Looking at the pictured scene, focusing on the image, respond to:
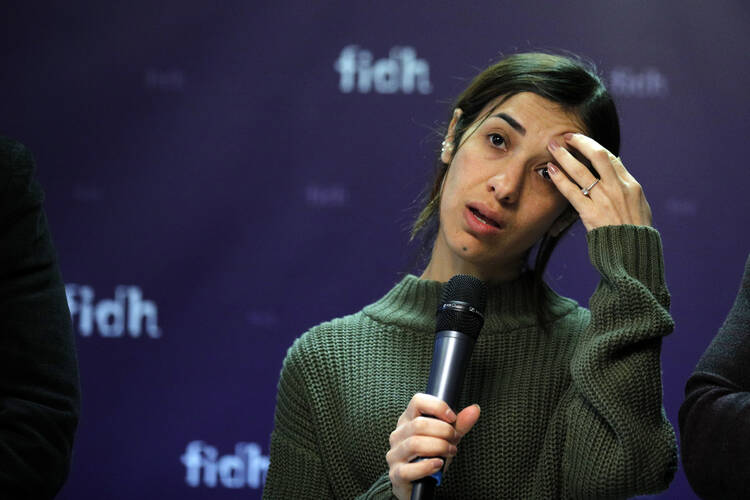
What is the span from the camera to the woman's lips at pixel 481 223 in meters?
1.75

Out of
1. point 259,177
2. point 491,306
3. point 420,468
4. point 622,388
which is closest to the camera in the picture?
point 420,468

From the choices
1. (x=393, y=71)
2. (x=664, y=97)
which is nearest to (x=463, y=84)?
(x=393, y=71)

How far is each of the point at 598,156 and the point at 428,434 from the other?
648 mm

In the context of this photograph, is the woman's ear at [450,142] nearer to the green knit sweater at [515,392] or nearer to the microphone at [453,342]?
the green knit sweater at [515,392]

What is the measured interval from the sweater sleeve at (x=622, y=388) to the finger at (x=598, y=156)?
13 cm

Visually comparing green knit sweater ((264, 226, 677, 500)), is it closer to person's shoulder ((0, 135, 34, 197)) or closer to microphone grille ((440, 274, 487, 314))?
microphone grille ((440, 274, 487, 314))

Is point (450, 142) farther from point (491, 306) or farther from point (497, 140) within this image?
point (491, 306)

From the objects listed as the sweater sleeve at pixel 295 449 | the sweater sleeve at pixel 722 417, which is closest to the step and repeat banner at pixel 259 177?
the sweater sleeve at pixel 295 449

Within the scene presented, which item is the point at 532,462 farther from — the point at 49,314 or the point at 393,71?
the point at 393,71

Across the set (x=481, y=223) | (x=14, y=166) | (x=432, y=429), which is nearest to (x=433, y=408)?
(x=432, y=429)

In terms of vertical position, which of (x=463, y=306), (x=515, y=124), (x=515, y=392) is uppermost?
(x=515, y=124)

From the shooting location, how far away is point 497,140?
5.93 ft

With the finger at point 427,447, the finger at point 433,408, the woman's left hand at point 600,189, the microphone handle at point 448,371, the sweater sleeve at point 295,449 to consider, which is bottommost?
the sweater sleeve at point 295,449

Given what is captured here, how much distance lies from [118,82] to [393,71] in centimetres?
84
